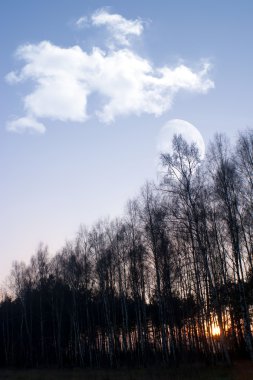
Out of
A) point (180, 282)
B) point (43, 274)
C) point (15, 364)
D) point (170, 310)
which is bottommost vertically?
point (15, 364)

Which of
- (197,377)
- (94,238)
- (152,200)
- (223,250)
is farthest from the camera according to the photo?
(94,238)

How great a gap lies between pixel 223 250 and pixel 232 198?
18.5 feet

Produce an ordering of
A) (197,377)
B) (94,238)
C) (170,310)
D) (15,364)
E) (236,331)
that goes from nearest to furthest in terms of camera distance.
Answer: (197,377), (170,310), (236,331), (94,238), (15,364)

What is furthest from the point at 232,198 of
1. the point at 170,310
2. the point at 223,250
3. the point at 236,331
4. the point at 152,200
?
the point at 236,331

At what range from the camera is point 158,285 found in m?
27.8

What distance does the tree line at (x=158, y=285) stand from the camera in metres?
23.7

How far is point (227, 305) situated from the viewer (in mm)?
33875

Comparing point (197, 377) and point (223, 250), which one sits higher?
point (223, 250)

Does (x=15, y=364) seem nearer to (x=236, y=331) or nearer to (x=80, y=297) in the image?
(x=80, y=297)

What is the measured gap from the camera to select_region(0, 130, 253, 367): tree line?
2367cm

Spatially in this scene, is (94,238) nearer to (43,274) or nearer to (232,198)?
(43,274)

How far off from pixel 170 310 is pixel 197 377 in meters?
14.4

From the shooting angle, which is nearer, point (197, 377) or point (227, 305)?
point (197, 377)

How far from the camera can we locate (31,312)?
50.0 meters
